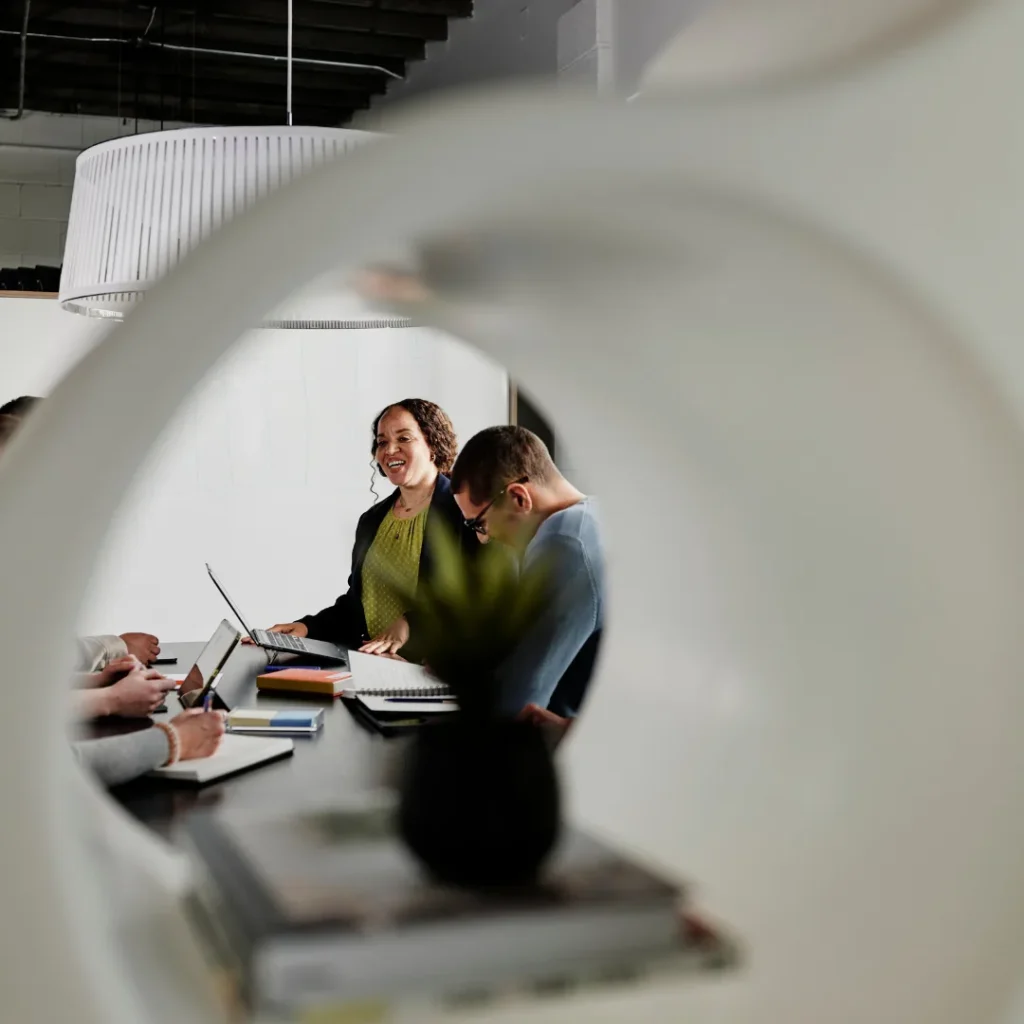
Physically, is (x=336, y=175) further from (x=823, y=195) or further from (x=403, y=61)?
(x=403, y=61)

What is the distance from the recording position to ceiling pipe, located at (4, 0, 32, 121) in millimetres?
4168

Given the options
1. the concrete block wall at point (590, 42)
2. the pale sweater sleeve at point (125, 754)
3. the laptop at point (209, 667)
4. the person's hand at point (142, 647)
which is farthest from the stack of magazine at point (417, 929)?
the concrete block wall at point (590, 42)

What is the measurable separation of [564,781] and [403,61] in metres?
4.73

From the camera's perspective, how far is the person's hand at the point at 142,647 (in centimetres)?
254

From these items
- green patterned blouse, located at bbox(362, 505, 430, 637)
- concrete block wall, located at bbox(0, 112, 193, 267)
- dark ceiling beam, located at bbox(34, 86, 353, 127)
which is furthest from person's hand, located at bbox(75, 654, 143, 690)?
concrete block wall, located at bbox(0, 112, 193, 267)

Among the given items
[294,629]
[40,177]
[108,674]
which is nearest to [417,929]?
[108,674]

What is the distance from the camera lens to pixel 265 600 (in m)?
4.77

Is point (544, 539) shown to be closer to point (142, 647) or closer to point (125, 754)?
point (125, 754)

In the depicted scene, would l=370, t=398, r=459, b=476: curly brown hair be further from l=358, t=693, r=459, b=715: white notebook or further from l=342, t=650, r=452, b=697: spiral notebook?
l=358, t=693, r=459, b=715: white notebook

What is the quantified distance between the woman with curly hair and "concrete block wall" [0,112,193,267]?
2618mm

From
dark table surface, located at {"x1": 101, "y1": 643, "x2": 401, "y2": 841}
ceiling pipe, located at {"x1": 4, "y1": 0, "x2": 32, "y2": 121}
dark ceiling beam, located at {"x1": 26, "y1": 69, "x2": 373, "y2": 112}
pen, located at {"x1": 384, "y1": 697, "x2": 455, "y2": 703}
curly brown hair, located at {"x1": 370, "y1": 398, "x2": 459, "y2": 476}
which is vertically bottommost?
dark table surface, located at {"x1": 101, "y1": 643, "x2": 401, "y2": 841}

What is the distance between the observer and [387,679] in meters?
2.17

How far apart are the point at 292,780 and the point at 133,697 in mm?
497

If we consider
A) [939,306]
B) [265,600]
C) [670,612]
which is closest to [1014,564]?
[939,306]
